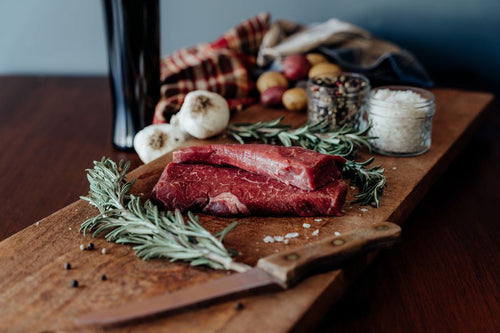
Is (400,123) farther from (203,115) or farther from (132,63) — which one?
(132,63)

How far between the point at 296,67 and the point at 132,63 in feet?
2.00

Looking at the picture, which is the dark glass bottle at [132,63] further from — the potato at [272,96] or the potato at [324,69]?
the potato at [324,69]

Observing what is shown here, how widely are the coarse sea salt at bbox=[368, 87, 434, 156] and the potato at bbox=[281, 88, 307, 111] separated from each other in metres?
0.35

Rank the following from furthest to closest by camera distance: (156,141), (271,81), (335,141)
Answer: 1. (271,81)
2. (156,141)
3. (335,141)

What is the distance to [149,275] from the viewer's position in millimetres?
970

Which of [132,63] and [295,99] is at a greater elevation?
[132,63]

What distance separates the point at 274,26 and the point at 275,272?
4.96 ft

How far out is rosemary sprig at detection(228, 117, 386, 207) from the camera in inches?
48.6

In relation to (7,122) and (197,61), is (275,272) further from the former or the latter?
(7,122)

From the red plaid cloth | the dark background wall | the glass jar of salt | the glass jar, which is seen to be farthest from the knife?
the dark background wall

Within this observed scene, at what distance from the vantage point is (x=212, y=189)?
1.20 m

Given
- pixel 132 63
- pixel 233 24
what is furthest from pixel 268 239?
pixel 233 24

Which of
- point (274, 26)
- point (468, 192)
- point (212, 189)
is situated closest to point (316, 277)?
point (212, 189)

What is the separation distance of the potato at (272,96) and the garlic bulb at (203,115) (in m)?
0.31
